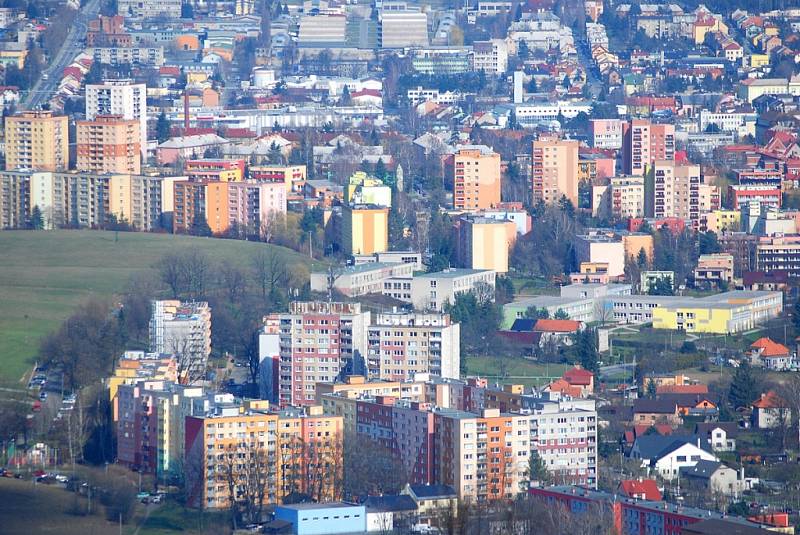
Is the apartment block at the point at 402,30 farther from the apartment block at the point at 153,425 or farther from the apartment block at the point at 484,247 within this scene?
the apartment block at the point at 153,425

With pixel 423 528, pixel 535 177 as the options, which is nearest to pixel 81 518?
pixel 423 528

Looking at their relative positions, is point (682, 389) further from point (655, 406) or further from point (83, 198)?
point (83, 198)

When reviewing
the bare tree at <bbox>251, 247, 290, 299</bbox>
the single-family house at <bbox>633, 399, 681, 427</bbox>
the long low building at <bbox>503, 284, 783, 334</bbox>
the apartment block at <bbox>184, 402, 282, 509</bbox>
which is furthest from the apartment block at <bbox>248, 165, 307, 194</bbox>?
the apartment block at <bbox>184, 402, 282, 509</bbox>

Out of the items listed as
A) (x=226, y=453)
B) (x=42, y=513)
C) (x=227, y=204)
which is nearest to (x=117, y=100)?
(x=227, y=204)

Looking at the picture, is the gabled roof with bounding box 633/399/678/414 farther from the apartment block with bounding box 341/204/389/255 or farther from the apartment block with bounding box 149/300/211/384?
the apartment block with bounding box 341/204/389/255

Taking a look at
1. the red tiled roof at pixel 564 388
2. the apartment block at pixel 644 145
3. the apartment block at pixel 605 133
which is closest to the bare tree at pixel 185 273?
the red tiled roof at pixel 564 388

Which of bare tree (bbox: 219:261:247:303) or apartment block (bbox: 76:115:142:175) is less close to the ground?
apartment block (bbox: 76:115:142:175)

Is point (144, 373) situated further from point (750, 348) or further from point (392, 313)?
point (750, 348)
